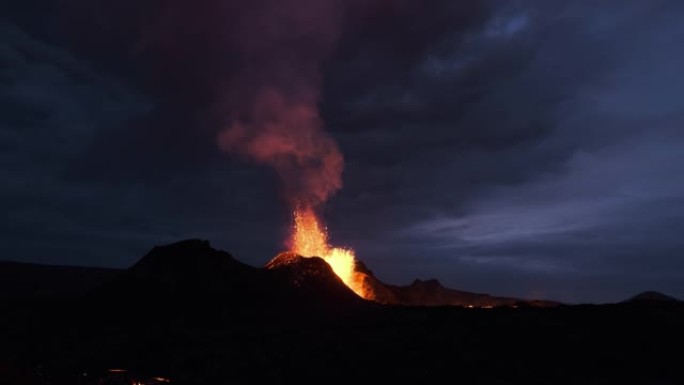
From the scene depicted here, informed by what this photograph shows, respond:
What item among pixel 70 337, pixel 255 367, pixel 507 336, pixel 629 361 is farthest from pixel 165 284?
pixel 629 361

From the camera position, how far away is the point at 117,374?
132 ft

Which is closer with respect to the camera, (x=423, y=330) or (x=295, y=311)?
(x=423, y=330)

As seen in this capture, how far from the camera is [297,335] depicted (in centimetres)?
5466

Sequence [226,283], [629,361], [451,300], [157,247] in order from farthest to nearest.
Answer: [451,300] < [157,247] < [226,283] < [629,361]

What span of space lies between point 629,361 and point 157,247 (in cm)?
4534

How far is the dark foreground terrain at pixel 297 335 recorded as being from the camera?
46562 millimetres

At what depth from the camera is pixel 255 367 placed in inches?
1930

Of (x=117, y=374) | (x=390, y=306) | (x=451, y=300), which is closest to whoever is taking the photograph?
(x=117, y=374)

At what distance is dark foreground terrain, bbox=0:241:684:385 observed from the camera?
46.6 metres

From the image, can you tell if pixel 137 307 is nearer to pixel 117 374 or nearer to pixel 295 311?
pixel 295 311

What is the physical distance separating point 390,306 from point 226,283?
15942 millimetres

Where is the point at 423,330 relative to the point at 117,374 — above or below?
above

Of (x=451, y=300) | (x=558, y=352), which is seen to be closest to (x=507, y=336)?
(x=558, y=352)

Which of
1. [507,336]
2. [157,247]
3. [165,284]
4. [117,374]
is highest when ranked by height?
[157,247]
